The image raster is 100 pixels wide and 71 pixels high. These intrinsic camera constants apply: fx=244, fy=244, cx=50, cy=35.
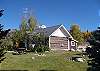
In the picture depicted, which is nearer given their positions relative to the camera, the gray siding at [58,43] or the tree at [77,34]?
the gray siding at [58,43]

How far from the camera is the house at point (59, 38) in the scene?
5416 centimetres

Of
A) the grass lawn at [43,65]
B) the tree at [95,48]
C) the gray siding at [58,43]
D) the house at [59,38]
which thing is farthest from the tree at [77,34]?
the tree at [95,48]

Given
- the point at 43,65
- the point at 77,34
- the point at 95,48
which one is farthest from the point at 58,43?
the point at 95,48

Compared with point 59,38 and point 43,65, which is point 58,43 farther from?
point 43,65

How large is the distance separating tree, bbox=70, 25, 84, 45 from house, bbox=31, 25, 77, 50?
62.6ft

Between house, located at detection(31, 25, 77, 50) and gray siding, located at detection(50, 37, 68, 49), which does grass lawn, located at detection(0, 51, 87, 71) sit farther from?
house, located at detection(31, 25, 77, 50)

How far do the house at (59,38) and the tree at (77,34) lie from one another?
19.1m

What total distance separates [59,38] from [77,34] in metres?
23.8

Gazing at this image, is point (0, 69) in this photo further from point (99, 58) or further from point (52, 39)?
point (52, 39)

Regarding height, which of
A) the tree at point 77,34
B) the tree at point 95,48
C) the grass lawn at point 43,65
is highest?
the tree at point 77,34

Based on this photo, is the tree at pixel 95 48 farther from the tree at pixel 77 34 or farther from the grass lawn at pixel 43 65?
the tree at pixel 77 34

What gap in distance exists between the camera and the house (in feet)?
178

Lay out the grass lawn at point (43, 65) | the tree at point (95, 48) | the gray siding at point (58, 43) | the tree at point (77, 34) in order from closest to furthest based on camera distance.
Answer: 1. the tree at point (95, 48)
2. the grass lawn at point (43, 65)
3. the gray siding at point (58, 43)
4. the tree at point (77, 34)

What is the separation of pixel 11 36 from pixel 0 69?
3670 cm
